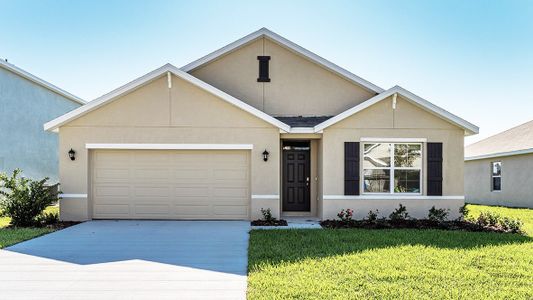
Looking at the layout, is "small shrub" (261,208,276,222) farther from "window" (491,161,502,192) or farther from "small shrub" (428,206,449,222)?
"window" (491,161,502,192)

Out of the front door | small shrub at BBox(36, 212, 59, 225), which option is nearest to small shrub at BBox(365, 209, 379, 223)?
the front door

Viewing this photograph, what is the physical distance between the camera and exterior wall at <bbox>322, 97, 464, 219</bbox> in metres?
11.2

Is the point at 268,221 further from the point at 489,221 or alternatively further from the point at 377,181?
the point at 489,221

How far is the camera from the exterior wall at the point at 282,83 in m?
13.0

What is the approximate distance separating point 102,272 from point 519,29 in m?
16.7

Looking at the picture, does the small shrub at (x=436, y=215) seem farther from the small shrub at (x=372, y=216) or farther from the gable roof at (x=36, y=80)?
the gable roof at (x=36, y=80)

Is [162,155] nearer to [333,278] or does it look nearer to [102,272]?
[102,272]

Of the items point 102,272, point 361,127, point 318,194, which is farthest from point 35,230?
point 361,127

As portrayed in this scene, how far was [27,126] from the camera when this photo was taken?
17359 millimetres

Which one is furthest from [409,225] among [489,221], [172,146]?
[172,146]

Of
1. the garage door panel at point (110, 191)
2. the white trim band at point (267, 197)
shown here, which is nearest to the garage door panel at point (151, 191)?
the garage door panel at point (110, 191)

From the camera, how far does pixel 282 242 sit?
794cm

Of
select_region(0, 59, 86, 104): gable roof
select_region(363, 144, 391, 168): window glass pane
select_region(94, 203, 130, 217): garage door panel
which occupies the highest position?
select_region(0, 59, 86, 104): gable roof

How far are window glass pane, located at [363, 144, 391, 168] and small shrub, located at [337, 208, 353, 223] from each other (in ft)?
4.92
